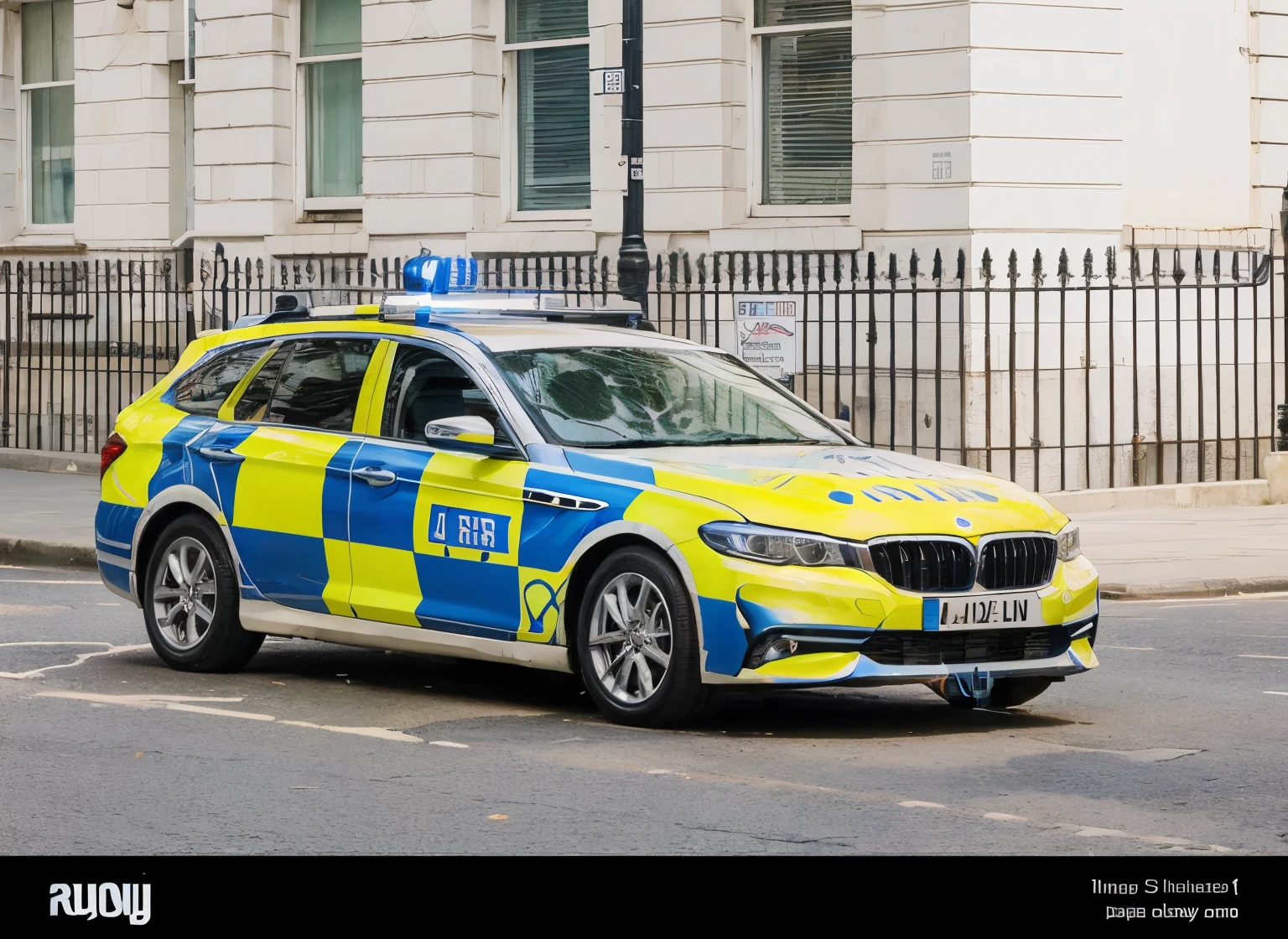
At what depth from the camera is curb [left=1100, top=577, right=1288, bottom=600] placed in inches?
526

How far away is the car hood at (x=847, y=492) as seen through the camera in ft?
27.0

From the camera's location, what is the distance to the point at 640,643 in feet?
27.9

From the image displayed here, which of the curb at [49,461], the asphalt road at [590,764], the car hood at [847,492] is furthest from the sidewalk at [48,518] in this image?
the car hood at [847,492]

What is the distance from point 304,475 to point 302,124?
15336 millimetres

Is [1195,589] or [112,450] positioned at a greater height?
[112,450]

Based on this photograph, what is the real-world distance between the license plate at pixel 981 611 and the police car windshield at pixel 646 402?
55.3 inches

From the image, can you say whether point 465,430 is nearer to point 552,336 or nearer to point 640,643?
point 552,336

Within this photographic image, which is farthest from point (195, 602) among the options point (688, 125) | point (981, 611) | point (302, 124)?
point (302, 124)

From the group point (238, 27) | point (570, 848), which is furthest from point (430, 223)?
point (570, 848)

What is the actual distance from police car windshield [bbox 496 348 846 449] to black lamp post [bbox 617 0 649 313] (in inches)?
227

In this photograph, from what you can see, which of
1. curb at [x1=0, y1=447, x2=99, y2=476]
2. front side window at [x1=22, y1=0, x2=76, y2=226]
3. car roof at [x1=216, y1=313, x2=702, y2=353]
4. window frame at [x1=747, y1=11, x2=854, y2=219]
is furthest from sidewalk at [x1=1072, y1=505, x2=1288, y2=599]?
front side window at [x1=22, y1=0, x2=76, y2=226]

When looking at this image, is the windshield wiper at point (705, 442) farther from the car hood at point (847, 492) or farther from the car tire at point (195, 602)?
the car tire at point (195, 602)

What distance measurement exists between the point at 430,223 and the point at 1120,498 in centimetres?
814

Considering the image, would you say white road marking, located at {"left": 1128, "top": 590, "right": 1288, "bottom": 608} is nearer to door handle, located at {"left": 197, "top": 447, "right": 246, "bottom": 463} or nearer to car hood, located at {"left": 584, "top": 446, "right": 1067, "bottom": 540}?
car hood, located at {"left": 584, "top": 446, "right": 1067, "bottom": 540}
